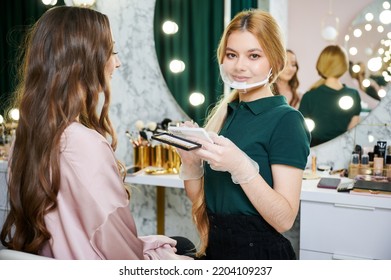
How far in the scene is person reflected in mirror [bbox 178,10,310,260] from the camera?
880 mm

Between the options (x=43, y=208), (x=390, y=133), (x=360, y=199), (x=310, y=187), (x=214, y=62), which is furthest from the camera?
(x=214, y=62)

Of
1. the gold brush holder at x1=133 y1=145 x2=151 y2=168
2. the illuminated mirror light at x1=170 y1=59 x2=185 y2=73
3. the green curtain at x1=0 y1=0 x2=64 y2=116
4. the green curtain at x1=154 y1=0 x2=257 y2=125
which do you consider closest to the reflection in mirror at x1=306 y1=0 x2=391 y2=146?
the green curtain at x1=154 y1=0 x2=257 y2=125

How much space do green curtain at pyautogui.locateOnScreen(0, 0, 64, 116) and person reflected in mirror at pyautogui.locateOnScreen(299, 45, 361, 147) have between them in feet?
3.93

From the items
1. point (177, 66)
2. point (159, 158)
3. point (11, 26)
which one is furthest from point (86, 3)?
point (159, 158)

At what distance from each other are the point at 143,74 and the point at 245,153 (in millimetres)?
1064

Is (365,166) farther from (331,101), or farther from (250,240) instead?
(250,240)

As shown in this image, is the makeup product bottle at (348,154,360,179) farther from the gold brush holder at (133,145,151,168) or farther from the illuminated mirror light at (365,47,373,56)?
the gold brush holder at (133,145,151,168)

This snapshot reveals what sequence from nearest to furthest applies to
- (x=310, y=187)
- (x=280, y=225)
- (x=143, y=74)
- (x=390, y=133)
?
(x=280, y=225)
(x=310, y=187)
(x=390, y=133)
(x=143, y=74)

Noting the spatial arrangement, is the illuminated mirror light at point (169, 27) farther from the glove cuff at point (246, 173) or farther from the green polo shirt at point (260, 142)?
the glove cuff at point (246, 173)

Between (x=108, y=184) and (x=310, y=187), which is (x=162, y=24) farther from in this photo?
(x=108, y=184)

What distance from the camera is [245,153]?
3.06 feet

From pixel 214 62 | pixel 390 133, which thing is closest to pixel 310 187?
pixel 390 133

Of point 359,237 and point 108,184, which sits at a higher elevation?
point 108,184

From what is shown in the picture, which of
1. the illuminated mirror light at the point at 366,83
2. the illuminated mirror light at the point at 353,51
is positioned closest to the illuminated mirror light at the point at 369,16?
the illuminated mirror light at the point at 353,51
